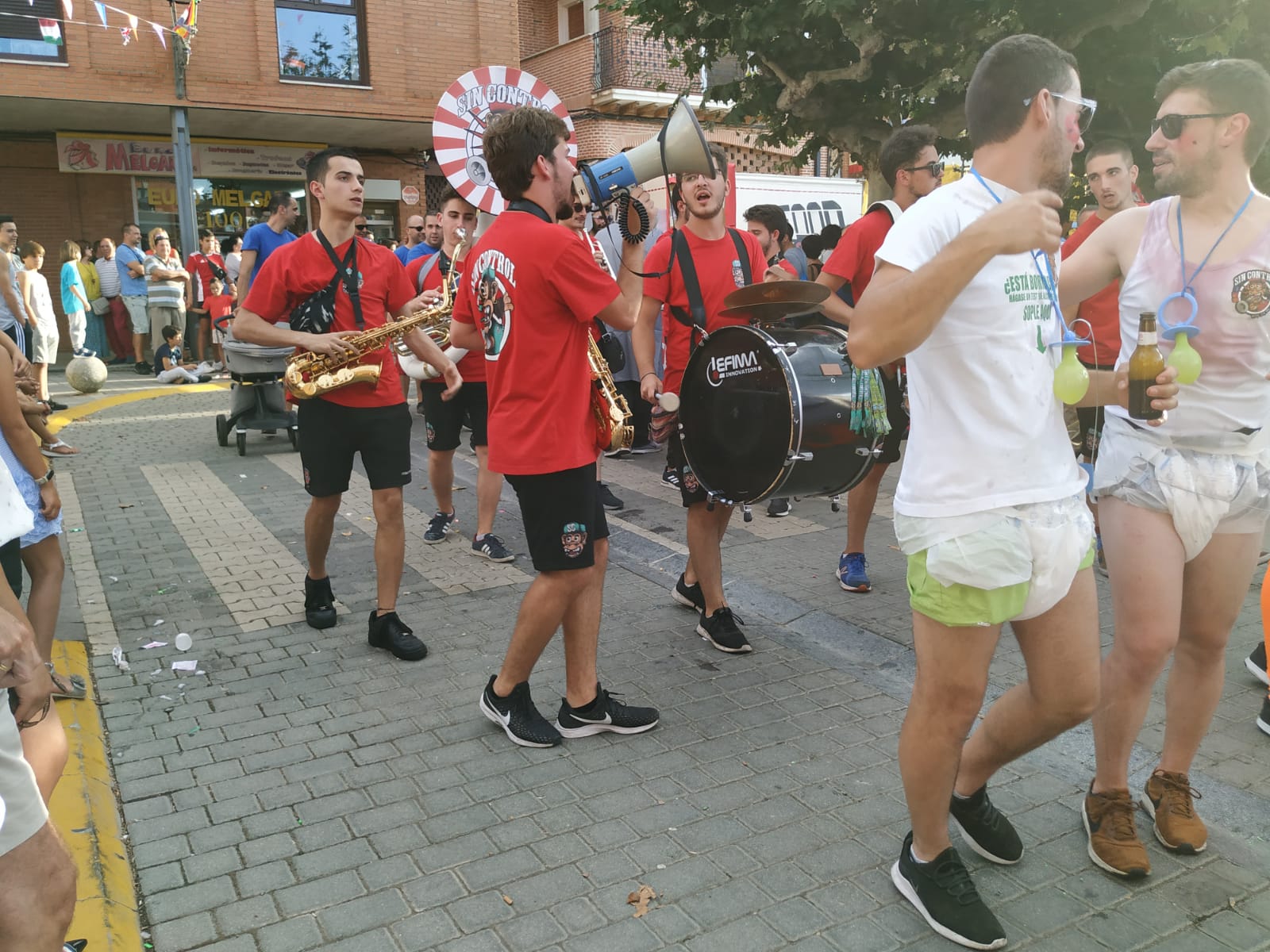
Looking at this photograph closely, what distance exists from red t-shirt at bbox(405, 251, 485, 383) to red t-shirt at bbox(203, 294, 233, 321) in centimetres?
867

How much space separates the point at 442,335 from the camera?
6340 millimetres

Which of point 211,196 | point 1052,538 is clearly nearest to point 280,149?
point 211,196

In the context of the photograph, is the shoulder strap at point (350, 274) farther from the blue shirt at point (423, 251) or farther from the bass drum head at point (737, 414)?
the blue shirt at point (423, 251)

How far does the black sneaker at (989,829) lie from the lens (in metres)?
2.90

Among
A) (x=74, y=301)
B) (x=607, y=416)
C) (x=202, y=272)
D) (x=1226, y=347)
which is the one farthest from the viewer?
(x=202, y=272)

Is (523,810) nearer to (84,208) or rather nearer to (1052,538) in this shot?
(1052,538)

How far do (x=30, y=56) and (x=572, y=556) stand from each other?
1720cm

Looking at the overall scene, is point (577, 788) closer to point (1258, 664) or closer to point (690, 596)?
point (690, 596)

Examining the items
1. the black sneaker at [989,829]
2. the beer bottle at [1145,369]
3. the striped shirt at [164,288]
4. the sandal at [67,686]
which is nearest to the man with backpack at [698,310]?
A: the black sneaker at [989,829]

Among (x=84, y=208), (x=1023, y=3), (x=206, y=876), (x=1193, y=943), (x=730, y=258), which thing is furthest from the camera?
(x=84, y=208)

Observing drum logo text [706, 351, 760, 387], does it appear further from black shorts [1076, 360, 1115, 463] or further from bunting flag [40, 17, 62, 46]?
bunting flag [40, 17, 62, 46]

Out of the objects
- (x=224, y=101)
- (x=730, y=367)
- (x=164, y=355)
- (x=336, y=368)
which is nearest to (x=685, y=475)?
(x=730, y=367)

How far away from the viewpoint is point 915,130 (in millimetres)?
4898

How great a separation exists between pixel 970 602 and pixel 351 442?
3186mm
